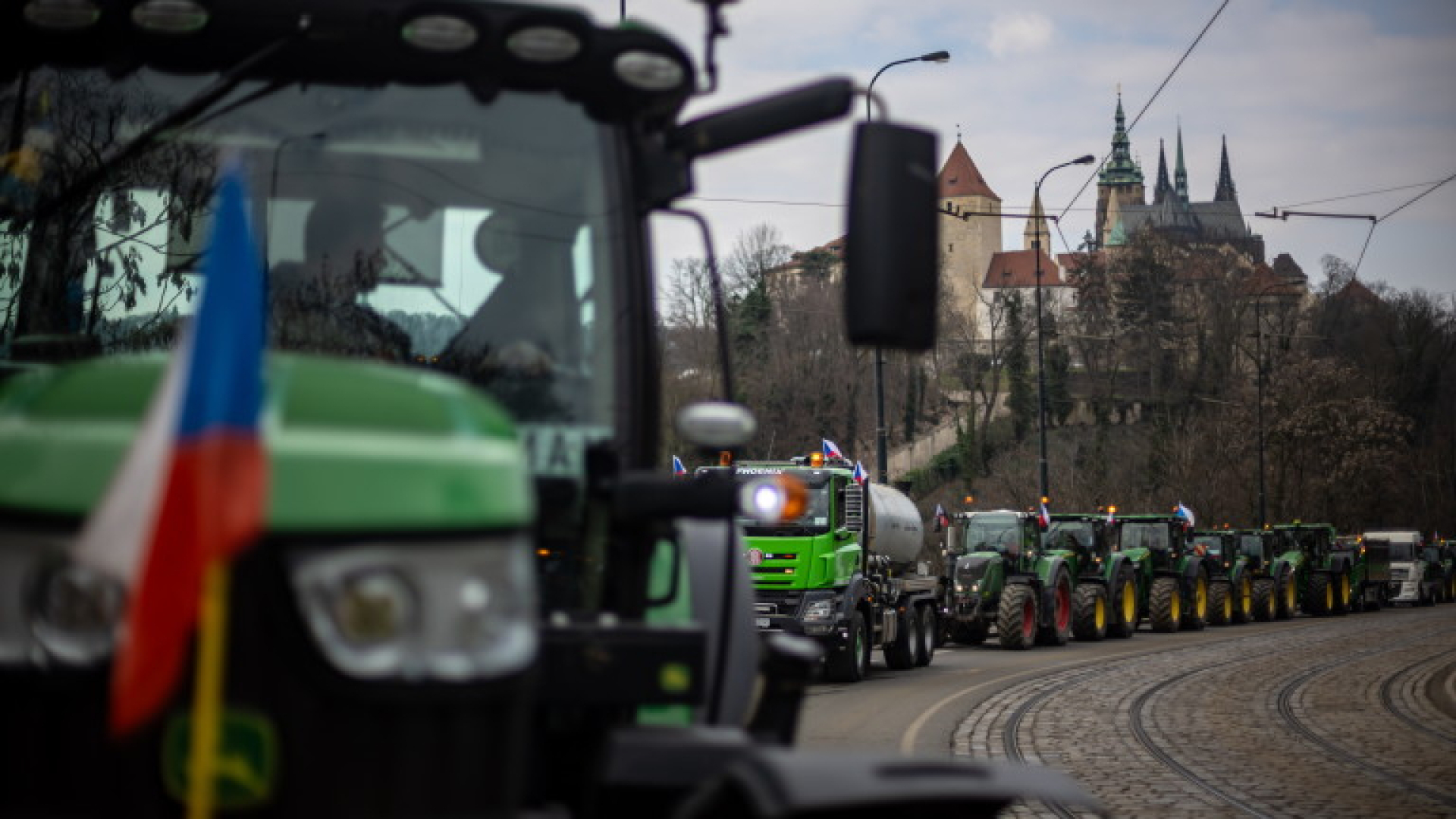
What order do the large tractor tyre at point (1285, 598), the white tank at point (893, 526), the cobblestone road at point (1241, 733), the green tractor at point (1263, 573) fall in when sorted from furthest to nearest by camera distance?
the large tractor tyre at point (1285, 598) → the green tractor at point (1263, 573) → the white tank at point (893, 526) → the cobblestone road at point (1241, 733)

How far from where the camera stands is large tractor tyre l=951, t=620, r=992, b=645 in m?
32.5

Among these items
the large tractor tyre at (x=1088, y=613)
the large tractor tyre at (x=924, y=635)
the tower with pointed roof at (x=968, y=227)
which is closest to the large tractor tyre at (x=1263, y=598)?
the large tractor tyre at (x=1088, y=613)

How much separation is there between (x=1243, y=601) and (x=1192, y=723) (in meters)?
30.0

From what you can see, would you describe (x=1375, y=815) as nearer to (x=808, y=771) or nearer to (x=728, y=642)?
(x=728, y=642)

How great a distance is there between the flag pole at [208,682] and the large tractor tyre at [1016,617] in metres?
29.8

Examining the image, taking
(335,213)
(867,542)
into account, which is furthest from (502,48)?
(867,542)

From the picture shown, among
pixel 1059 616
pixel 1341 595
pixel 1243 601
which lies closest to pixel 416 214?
pixel 1059 616

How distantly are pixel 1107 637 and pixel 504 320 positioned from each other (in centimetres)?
3427

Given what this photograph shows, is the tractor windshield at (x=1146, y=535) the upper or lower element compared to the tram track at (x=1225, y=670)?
upper

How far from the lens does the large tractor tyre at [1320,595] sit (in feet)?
168

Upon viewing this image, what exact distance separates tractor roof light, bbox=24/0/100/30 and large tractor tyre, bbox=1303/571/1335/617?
50.9 m

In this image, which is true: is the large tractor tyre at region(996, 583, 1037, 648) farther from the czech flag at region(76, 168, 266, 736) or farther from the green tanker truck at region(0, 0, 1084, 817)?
the czech flag at region(76, 168, 266, 736)

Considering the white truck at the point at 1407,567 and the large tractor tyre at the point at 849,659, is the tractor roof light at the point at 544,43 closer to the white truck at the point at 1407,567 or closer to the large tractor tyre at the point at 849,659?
the large tractor tyre at the point at 849,659

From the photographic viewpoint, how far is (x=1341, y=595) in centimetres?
5278
